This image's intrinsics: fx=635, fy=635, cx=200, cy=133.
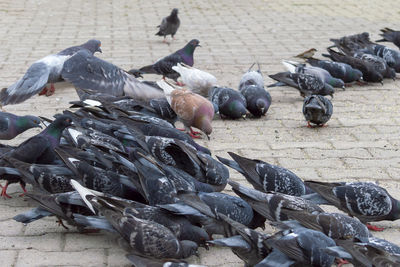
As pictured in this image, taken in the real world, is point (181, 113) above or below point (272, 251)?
below

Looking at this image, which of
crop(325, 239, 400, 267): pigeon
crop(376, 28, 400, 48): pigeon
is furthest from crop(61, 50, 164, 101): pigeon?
crop(376, 28, 400, 48): pigeon

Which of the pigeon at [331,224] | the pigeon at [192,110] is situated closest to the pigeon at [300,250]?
the pigeon at [331,224]

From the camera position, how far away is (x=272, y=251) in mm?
3570

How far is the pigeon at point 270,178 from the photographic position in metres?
4.38

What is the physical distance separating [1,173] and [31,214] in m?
0.64

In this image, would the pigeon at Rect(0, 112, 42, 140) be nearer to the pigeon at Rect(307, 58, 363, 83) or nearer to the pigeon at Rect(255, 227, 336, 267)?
the pigeon at Rect(255, 227, 336, 267)

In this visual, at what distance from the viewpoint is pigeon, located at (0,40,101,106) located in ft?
21.1

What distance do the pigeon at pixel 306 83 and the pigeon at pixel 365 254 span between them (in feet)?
13.6

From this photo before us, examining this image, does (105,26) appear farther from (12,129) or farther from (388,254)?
(388,254)

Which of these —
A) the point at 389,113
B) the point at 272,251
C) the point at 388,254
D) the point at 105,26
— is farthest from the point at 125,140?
the point at 105,26

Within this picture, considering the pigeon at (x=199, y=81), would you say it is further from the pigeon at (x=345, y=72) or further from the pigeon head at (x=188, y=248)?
the pigeon head at (x=188, y=248)

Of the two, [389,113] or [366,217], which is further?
[389,113]

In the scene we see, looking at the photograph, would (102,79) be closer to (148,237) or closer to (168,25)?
(148,237)

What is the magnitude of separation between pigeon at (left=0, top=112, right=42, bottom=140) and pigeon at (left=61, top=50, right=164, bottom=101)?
3.35ft
